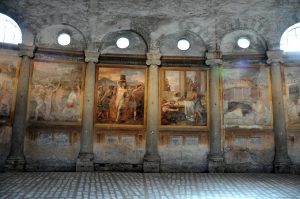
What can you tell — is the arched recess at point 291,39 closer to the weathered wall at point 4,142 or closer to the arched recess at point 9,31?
the arched recess at point 9,31

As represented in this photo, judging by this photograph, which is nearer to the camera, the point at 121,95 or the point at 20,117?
→ the point at 20,117

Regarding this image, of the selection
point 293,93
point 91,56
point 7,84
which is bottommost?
point 293,93

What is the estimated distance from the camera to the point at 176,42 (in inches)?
619

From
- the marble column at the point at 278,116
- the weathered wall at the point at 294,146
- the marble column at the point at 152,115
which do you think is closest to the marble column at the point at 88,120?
the marble column at the point at 152,115

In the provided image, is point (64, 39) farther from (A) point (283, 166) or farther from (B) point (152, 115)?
(A) point (283, 166)

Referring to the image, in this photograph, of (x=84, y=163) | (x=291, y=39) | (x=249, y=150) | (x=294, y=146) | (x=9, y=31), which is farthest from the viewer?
(x=291, y=39)

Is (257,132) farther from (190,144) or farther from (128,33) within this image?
(128,33)

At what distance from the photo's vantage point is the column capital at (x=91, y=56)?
15.0 m

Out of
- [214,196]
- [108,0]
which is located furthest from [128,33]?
[214,196]

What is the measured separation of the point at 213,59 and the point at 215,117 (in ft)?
9.33

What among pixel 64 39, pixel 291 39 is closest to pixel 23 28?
Answer: pixel 64 39

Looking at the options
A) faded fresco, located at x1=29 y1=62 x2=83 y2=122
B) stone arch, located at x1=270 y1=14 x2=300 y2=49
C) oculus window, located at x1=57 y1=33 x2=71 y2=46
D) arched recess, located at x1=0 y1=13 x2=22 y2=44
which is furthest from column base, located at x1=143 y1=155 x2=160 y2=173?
arched recess, located at x1=0 y1=13 x2=22 y2=44

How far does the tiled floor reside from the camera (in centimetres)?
865

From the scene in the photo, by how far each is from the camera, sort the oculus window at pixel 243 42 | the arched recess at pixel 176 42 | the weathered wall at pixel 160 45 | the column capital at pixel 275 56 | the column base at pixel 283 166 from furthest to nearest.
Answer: the oculus window at pixel 243 42 → the arched recess at pixel 176 42 → the column capital at pixel 275 56 → the weathered wall at pixel 160 45 → the column base at pixel 283 166
